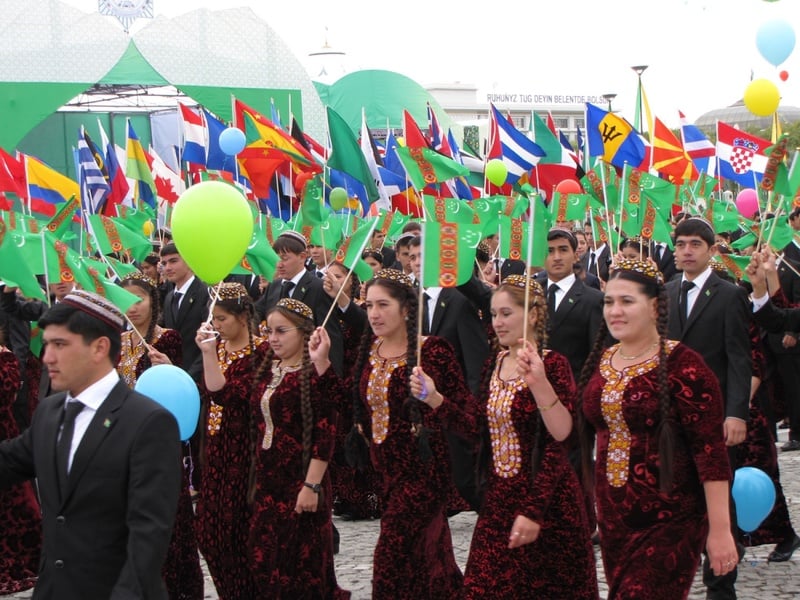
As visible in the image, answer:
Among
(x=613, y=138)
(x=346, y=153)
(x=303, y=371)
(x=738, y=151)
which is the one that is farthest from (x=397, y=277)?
(x=738, y=151)

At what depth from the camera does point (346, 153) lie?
11.9 metres

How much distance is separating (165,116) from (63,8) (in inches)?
145

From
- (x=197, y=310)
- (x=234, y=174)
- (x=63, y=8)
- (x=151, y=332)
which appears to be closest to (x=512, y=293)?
(x=151, y=332)

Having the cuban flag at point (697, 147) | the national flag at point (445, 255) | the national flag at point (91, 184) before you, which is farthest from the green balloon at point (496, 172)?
the national flag at point (445, 255)

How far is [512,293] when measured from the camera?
554cm

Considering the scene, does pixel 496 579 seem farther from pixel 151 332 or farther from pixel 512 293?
pixel 151 332

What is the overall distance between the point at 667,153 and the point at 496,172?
236 centimetres

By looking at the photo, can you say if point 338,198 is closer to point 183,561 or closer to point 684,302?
point 684,302

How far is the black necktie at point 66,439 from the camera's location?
3723mm

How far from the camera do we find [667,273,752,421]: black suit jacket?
21.3 feet

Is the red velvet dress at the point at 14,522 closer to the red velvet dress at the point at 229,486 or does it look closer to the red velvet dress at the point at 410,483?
the red velvet dress at the point at 229,486

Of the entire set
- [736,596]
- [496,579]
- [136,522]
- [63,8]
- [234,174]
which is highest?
[63,8]

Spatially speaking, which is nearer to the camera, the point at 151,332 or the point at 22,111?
the point at 151,332

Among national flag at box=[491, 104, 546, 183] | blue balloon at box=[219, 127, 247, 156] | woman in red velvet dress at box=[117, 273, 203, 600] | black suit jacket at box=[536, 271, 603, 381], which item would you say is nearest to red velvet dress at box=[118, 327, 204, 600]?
woman in red velvet dress at box=[117, 273, 203, 600]
